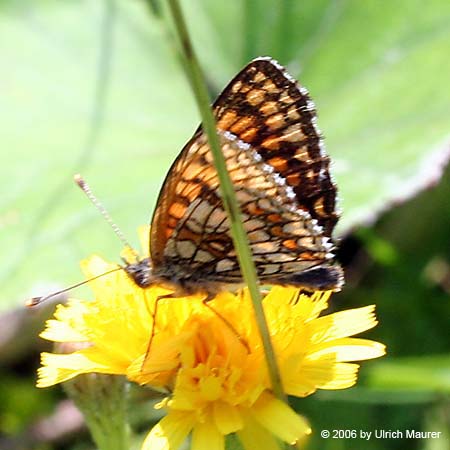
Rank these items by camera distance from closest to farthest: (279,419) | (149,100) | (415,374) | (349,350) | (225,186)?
1. (225,186)
2. (279,419)
3. (349,350)
4. (415,374)
5. (149,100)

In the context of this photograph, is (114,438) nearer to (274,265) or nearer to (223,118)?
(274,265)

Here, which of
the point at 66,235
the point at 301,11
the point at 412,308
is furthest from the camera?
the point at 301,11

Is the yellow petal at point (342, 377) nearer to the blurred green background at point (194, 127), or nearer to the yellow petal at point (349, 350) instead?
the yellow petal at point (349, 350)

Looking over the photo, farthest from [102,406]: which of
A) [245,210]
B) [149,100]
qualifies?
[149,100]

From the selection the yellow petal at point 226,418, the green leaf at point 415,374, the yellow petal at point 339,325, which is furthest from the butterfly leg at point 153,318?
the green leaf at point 415,374

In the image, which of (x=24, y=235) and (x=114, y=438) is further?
(x=24, y=235)

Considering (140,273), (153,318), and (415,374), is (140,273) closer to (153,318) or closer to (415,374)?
(153,318)

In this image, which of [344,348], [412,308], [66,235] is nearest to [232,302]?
[344,348]
